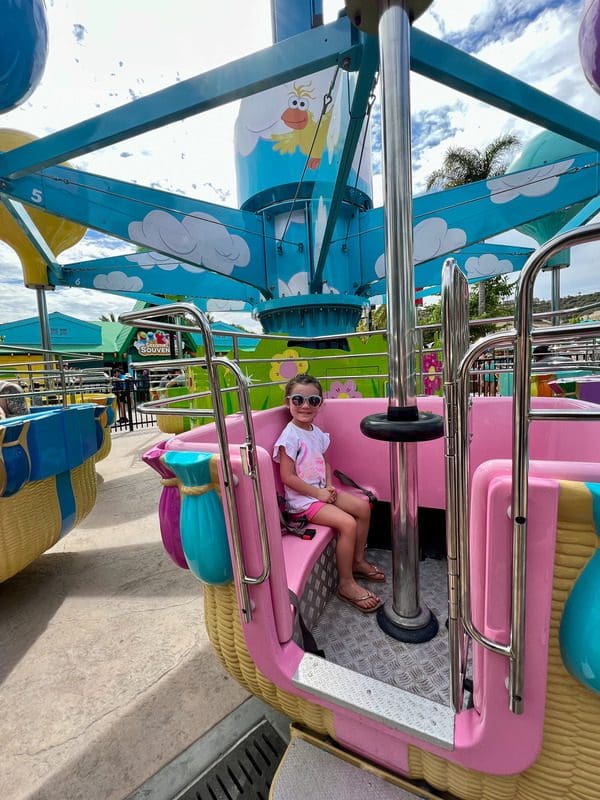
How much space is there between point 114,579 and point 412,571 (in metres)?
2.00

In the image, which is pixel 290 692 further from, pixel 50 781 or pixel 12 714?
pixel 12 714

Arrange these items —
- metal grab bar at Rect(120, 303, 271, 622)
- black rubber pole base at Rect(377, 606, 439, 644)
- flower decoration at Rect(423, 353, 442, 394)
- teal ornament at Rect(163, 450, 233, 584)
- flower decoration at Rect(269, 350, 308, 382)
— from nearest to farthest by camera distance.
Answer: metal grab bar at Rect(120, 303, 271, 622) → teal ornament at Rect(163, 450, 233, 584) → black rubber pole base at Rect(377, 606, 439, 644) → flower decoration at Rect(269, 350, 308, 382) → flower decoration at Rect(423, 353, 442, 394)

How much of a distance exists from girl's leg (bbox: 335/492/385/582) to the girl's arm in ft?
0.31

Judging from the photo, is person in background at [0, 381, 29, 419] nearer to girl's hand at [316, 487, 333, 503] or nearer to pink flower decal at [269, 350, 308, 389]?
pink flower decal at [269, 350, 308, 389]

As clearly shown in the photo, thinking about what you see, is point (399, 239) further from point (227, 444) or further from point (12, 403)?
point (12, 403)

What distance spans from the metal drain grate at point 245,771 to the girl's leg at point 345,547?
56 cm

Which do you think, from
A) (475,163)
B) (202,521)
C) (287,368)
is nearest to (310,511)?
(202,521)

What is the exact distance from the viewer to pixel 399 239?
116cm

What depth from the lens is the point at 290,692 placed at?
111 cm

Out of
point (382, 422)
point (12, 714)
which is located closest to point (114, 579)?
point (12, 714)

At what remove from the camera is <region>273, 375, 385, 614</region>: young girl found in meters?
1.68

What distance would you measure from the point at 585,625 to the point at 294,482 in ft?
4.19

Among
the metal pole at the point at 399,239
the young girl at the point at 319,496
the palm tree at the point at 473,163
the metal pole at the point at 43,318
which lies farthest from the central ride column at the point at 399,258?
the palm tree at the point at 473,163

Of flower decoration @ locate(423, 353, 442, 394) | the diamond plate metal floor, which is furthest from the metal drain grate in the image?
flower decoration @ locate(423, 353, 442, 394)
